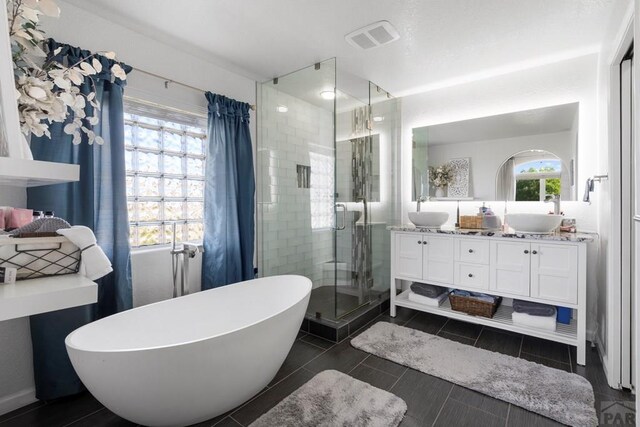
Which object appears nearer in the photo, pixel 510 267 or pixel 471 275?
pixel 510 267

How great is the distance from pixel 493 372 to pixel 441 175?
200 cm

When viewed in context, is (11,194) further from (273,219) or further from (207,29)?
(273,219)

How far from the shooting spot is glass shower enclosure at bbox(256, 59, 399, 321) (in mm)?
2881

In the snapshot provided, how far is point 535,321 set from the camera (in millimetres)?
2531

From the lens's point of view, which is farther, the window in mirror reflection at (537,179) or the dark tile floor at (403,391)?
the window in mirror reflection at (537,179)

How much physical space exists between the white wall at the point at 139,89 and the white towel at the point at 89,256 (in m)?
1.50

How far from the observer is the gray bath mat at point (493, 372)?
1.82 meters

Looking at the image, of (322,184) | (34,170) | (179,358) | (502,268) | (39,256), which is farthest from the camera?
(322,184)

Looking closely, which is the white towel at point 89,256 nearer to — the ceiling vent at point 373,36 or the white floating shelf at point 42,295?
the white floating shelf at point 42,295

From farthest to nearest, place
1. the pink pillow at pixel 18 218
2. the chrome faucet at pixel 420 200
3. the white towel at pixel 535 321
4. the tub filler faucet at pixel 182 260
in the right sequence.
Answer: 1. the chrome faucet at pixel 420 200
2. the white towel at pixel 535 321
3. the tub filler faucet at pixel 182 260
4. the pink pillow at pixel 18 218

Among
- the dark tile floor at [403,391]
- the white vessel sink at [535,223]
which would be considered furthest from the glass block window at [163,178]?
the white vessel sink at [535,223]

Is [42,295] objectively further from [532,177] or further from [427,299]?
[532,177]

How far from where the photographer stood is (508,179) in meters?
3.10

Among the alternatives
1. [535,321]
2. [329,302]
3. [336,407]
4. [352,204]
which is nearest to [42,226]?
[336,407]
